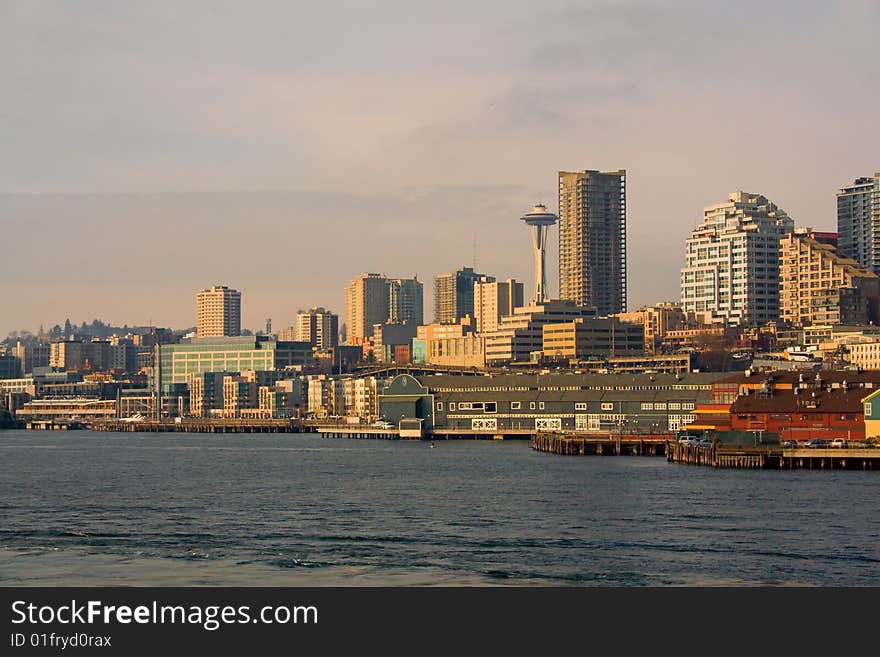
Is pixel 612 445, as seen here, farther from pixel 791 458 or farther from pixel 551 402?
pixel 551 402

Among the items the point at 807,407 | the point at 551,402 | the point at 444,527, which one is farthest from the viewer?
the point at 551,402

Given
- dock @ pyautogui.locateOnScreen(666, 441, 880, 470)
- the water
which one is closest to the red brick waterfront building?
dock @ pyautogui.locateOnScreen(666, 441, 880, 470)

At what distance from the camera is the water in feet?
152

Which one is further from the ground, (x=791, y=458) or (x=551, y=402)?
(x=551, y=402)

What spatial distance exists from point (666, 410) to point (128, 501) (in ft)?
304

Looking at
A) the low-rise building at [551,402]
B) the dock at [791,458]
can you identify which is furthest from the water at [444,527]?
the low-rise building at [551,402]

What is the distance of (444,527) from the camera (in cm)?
5997

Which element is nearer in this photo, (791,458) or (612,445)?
(791,458)

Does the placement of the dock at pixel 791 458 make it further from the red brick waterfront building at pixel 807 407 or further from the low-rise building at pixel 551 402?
the low-rise building at pixel 551 402

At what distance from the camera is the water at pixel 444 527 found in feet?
152

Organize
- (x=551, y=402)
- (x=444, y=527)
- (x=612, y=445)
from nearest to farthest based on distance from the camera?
1. (x=444, y=527)
2. (x=612, y=445)
3. (x=551, y=402)

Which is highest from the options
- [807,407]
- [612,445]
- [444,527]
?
[807,407]

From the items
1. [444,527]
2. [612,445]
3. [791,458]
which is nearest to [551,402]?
[612,445]

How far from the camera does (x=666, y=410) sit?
15925 cm
